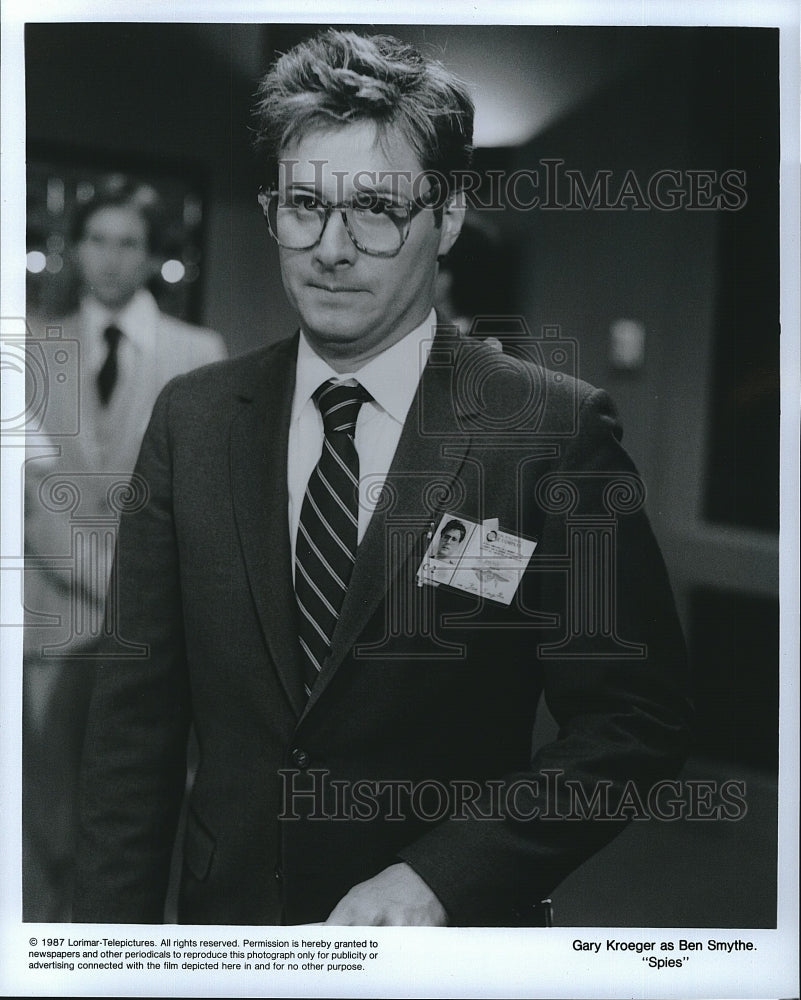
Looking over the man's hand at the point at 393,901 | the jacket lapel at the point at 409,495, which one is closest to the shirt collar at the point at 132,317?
the jacket lapel at the point at 409,495

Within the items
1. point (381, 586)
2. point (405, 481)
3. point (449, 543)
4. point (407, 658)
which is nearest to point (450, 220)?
point (405, 481)

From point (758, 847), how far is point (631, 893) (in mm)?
295

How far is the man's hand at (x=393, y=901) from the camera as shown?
2.12 m

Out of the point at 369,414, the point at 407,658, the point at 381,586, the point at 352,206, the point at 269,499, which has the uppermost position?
the point at 352,206

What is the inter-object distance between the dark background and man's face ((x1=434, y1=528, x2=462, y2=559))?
1.37ft

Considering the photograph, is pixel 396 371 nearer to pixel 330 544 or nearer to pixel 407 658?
pixel 330 544

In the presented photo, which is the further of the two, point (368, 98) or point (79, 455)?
point (79, 455)

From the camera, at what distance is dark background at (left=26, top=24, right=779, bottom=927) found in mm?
2123

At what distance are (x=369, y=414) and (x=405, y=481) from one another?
16 cm

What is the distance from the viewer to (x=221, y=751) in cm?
214

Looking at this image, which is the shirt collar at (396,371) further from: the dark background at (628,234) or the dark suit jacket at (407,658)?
the dark background at (628,234)

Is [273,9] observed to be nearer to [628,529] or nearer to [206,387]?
[206,387]

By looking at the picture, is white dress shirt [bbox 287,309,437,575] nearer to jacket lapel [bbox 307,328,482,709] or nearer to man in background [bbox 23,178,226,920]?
jacket lapel [bbox 307,328,482,709]

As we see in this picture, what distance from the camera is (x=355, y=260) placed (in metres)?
2.08
